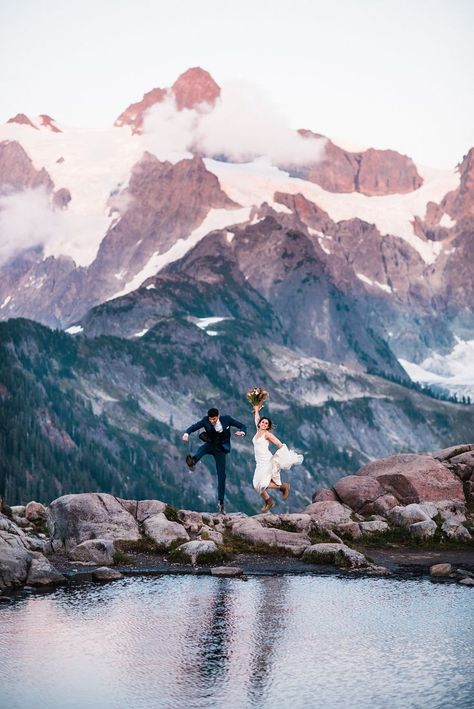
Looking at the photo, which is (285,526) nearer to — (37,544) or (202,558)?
(202,558)

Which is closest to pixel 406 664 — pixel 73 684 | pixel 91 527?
pixel 73 684

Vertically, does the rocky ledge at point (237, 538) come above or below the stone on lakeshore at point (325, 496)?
below

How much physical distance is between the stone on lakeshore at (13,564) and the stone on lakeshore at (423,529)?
60.5 ft

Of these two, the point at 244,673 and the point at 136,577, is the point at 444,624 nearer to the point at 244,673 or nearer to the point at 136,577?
the point at 244,673

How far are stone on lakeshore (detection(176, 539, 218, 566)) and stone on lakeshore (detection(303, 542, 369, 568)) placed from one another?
358 cm

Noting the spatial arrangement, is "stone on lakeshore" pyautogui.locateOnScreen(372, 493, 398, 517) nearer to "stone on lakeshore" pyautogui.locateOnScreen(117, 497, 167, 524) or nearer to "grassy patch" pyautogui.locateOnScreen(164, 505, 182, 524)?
"grassy patch" pyautogui.locateOnScreen(164, 505, 182, 524)

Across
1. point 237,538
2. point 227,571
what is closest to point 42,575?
point 227,571

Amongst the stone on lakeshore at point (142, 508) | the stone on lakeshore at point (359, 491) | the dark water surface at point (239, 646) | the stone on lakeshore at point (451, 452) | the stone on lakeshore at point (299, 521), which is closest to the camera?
the dark water surface at point (239, 646)

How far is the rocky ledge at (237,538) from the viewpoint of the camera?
36.8 m

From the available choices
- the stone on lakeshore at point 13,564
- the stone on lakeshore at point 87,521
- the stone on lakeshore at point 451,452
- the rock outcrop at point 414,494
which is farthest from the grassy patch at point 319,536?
the stone on lakeshore at point 451,452

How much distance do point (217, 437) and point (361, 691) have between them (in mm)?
21320

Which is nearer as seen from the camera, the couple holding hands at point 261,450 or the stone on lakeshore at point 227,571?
the stone on lakeshore at point 227,571

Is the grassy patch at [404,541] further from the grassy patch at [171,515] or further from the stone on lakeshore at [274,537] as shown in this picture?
the grassy patch at [171,515]

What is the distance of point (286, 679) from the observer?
22.9m
